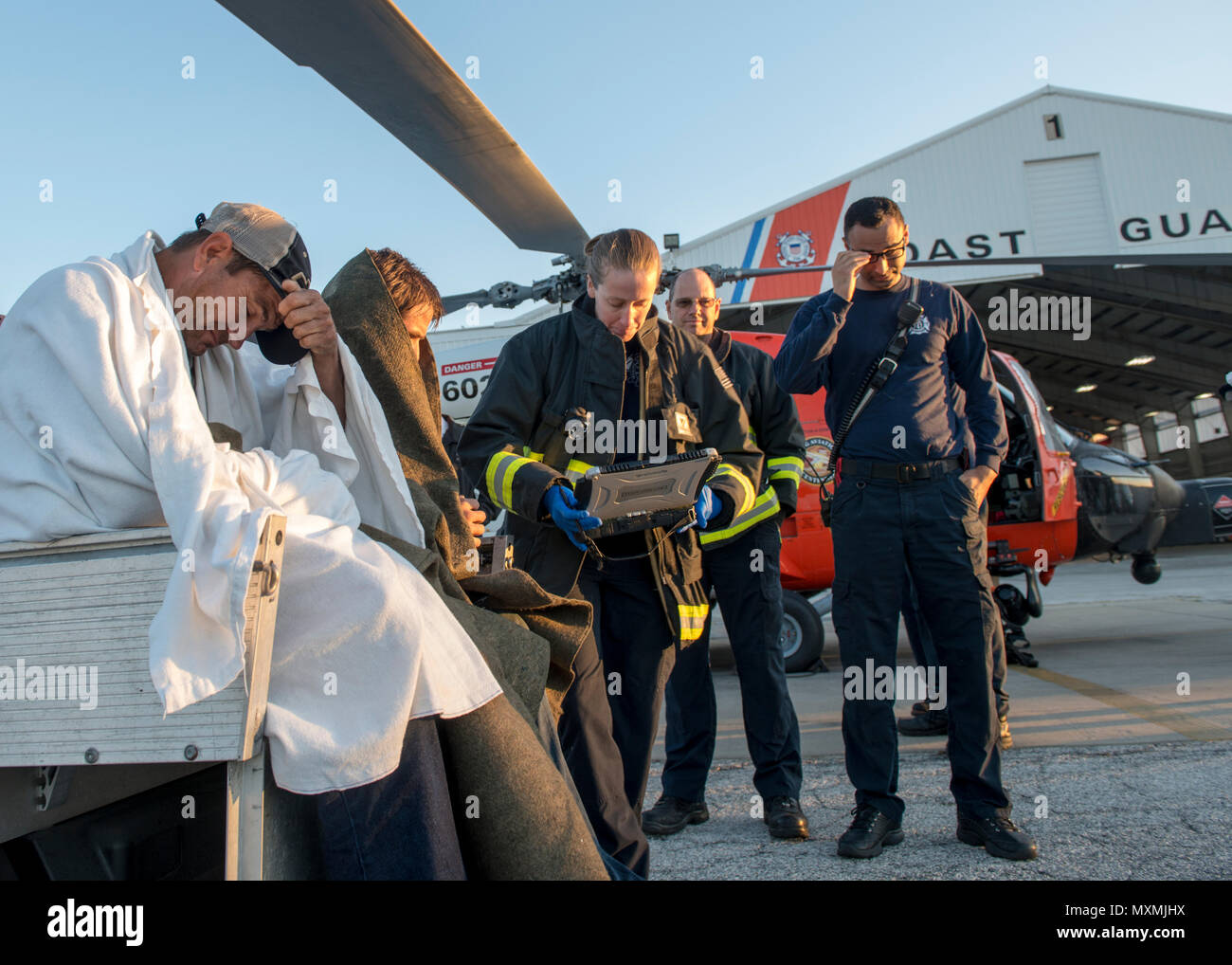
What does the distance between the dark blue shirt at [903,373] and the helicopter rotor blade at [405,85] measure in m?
1.37

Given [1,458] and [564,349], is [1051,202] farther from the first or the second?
[1,458]

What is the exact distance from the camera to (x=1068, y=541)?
640cm

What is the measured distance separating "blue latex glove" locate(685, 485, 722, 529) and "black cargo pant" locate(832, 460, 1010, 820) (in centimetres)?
51

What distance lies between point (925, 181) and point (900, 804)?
16.5 metres

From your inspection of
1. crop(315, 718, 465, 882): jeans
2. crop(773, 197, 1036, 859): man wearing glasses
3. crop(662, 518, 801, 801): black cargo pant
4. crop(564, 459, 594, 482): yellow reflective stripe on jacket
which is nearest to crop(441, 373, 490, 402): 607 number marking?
crop(662, 518, 801, 801): black cargo pant

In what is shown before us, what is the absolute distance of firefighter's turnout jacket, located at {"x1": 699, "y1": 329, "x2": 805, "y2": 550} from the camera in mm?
3373

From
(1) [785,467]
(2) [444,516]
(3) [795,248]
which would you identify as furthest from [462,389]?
(3) [795,248]

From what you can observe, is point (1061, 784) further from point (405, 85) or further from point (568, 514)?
point (405, 85)

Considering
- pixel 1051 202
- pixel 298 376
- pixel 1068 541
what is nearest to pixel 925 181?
pixel 1051 202

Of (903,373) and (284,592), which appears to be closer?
(284,592)

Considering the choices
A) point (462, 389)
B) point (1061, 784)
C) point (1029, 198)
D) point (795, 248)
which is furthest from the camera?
point (795, 248)

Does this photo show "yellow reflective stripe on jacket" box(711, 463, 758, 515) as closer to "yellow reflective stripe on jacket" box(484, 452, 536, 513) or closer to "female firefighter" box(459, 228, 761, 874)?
"female firefighter" box(459, 228, 761, 874)

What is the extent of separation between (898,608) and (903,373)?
78cm

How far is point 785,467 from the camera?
3.41 metres
